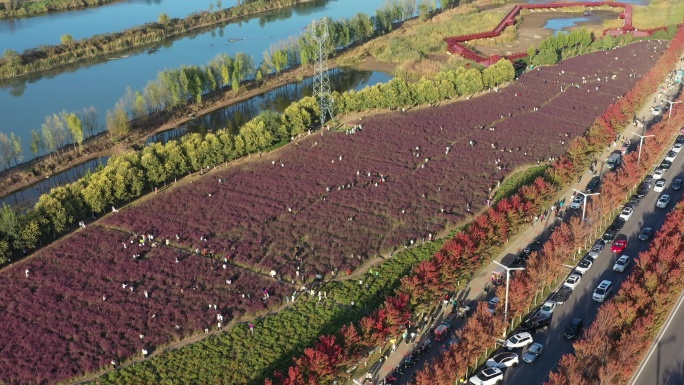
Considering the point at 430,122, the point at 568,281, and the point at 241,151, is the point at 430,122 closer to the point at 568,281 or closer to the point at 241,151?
the point at 241,151

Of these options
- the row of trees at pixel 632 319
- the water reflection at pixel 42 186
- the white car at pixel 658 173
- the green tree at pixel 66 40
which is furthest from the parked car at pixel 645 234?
the green tree at pixel 66 40

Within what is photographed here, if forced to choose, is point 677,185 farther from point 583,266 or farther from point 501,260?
point 501,260

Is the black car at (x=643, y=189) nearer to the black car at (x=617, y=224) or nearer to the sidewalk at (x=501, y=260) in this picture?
the sidewalk at (x=501, y=260)

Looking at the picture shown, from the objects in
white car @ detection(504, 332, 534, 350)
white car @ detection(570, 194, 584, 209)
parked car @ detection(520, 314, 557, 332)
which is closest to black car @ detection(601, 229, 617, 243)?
white car @ detection(570, 194, 584, 209)

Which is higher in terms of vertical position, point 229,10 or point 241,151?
point 229,10

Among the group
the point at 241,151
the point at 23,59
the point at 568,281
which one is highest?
the point at 23,59

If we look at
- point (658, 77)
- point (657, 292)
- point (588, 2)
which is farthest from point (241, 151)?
point (588, 2)

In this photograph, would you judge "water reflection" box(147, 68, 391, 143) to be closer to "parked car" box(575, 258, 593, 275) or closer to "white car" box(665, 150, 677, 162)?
"white car" box(665, 150, 677, 162)

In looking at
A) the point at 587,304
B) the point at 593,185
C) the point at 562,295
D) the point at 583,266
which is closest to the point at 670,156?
the point at 593,185
